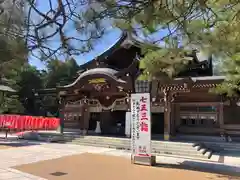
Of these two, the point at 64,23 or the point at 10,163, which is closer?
the point at 64,23

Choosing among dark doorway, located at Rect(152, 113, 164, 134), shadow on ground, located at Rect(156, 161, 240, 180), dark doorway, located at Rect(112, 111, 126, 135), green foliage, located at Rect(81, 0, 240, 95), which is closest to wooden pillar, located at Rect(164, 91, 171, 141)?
dark doorway, located at Rect(152, 113, 164, 134)

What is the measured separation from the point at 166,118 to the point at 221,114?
8.63 feet

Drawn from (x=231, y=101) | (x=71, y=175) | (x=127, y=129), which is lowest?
(x=71, y=175)

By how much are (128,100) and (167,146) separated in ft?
13.5

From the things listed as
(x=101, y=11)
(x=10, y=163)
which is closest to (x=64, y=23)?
(x=101, y=11)

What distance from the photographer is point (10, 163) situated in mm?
9250

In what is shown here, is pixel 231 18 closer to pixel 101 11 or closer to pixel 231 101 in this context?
pixel 101 11

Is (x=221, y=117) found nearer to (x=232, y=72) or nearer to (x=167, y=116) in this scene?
(x=167, y=116)

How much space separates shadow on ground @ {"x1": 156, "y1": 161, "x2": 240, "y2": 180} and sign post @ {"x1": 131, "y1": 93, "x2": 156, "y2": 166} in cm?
56

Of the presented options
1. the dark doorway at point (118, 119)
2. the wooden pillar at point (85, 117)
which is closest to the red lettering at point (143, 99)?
the wooden pillar at point (85, 117)

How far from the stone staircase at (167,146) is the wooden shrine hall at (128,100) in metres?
1.47

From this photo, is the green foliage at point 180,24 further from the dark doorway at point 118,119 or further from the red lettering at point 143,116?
the dark doorway at point 118,119

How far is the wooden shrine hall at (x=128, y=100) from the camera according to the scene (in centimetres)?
1359

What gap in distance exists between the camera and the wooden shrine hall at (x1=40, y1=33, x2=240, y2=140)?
1359 cm
